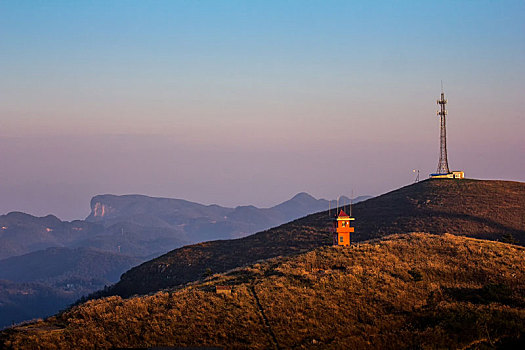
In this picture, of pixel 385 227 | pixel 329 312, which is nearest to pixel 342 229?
pixel 329 312

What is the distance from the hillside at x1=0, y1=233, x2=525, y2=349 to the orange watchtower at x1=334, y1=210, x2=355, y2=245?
9517 millimetres

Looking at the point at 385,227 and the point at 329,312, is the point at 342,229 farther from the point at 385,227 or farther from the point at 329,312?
the point at 385,227

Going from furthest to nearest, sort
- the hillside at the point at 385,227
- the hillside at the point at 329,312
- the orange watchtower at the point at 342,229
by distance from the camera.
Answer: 1. the hillside at the point at 385,227
2. the orange watchtower at the point at 342,229
3. the hillside at the point at 329,312

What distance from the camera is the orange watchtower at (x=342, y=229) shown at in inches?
2195

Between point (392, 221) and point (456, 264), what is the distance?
167 ft

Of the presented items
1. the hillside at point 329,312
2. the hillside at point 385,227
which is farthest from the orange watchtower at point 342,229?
the hillside at point 385,227

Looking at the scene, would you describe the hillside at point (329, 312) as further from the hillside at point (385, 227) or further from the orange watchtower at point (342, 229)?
the hillside at point (385, 227)

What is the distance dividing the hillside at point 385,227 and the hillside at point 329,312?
1552 inches

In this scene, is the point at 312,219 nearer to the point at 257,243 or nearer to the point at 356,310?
the point at 257,243

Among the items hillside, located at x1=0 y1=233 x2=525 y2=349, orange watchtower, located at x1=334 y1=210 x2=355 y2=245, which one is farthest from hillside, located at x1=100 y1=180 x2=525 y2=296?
hillside, located at x1=0 y1=233 x2=525 y2=349

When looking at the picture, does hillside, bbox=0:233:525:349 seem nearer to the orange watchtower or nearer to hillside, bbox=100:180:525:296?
the orange watchtower

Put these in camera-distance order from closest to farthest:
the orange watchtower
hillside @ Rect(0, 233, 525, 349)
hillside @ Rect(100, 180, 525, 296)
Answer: hillside @ Rect(0, 233, 525, 349) → the orange watchtower → hillside @ Rect(100, 180, 525, 296)

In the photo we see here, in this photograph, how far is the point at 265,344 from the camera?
29.8 m

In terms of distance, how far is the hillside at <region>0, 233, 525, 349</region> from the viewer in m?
30.1
